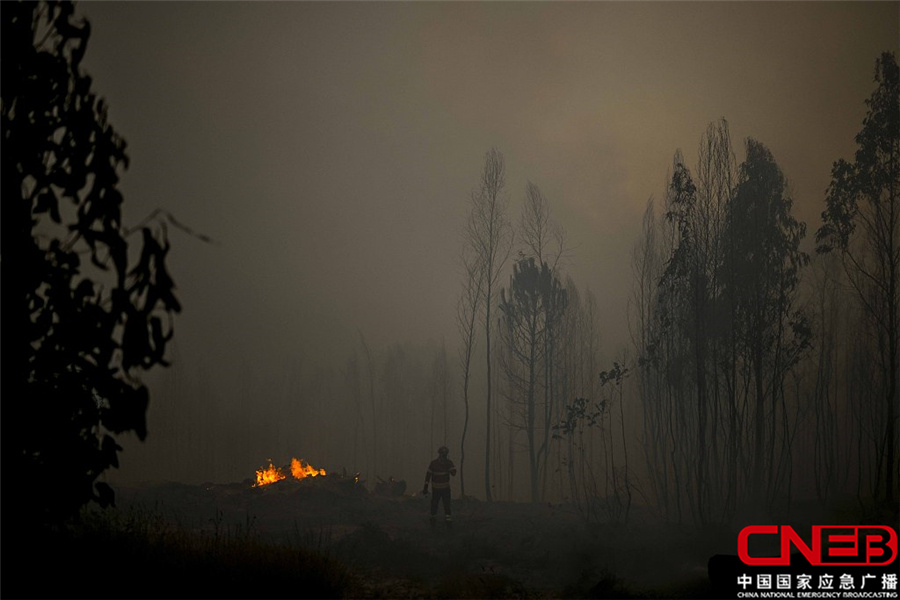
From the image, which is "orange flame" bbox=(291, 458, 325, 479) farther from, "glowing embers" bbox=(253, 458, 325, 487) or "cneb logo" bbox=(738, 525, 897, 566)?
"cneb logo" bbox=(738, 525, 897, 566)

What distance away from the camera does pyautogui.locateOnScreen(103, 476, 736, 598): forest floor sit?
33.5 feet

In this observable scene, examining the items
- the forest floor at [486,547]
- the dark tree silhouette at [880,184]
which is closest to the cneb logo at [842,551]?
the forest floor at [486,547]

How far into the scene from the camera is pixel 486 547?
14227 mm

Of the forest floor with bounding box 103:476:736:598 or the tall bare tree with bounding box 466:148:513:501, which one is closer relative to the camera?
the forest floor with bounding box 103:476:736:598

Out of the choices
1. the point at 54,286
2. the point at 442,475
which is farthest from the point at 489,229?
the point at 54,286

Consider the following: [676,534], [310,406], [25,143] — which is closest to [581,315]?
[676,534]

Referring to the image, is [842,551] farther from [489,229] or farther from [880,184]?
[489,229]

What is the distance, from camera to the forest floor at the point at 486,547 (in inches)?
402

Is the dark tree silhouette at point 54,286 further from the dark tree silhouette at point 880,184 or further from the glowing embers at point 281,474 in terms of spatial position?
the glowing embers at point 281,474

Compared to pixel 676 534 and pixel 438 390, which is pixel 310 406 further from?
pixel 676 534

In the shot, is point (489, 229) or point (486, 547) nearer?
point (486, 547)

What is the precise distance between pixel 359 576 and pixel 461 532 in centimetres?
553

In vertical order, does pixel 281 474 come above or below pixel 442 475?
below

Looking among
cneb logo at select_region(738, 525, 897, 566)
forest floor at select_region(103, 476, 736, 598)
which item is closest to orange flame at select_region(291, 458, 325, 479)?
forest floor at select_region(103, 476, 736, 598)
